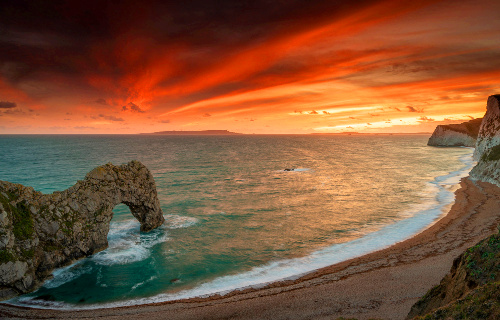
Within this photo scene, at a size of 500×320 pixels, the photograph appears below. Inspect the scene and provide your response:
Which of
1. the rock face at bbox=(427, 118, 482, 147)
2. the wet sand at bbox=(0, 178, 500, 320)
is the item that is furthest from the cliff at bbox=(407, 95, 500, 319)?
the rock face at bbox=(427, 118, 482, 147)

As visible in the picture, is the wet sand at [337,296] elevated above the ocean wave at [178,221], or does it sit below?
below

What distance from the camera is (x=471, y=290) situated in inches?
305

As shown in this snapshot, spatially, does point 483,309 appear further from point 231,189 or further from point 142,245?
point 231,189

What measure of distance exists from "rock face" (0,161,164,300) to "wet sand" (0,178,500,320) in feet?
8.21

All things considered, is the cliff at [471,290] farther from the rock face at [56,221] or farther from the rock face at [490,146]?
the rock face at [490,146]

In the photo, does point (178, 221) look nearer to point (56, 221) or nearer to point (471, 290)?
point (56, 221)

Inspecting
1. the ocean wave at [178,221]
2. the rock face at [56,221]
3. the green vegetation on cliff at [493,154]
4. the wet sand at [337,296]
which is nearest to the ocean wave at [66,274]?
the rock face at [56,221]

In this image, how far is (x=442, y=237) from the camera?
23.9 meters

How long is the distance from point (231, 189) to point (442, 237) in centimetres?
3212

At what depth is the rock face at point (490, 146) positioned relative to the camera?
43.3m

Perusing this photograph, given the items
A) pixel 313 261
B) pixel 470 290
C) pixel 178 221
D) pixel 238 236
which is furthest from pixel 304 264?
pixel 178 221

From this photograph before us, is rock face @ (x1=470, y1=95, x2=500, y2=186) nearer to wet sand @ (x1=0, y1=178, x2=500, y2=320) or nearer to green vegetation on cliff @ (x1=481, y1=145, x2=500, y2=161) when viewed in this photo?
green vegetation on cliff @ (x1=481, y1=145, x2=500, y2=161)

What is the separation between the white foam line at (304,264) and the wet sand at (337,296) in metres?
0.80

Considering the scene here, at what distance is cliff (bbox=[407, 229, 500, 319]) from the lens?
22.4ft
